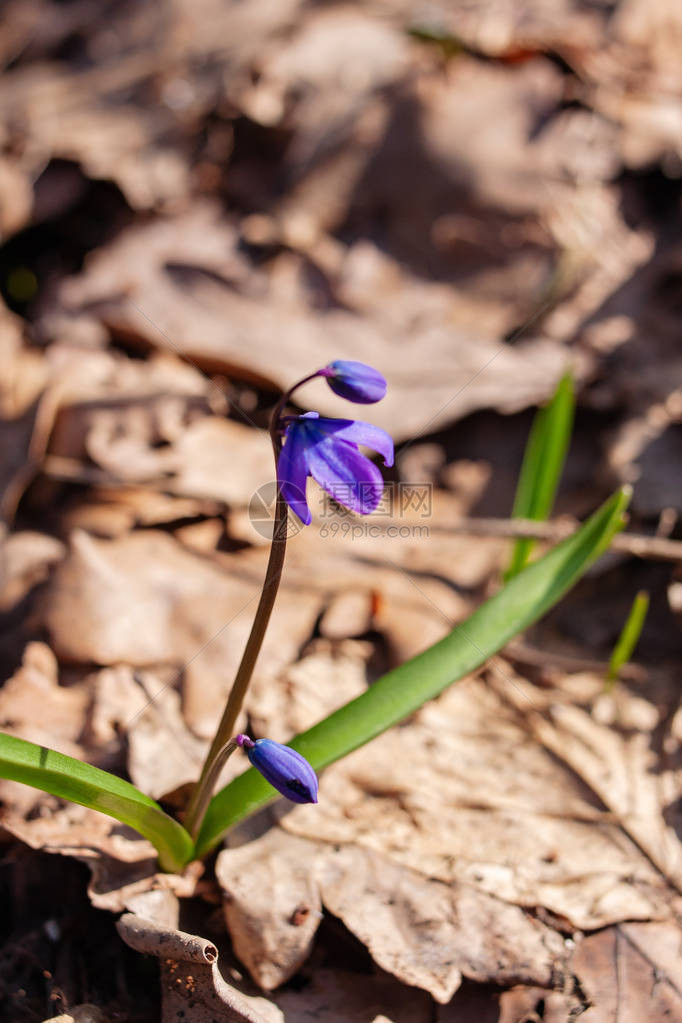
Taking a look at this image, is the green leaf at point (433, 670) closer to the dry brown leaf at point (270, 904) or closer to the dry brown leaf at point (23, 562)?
the dry brown leaf at point (270, 904)

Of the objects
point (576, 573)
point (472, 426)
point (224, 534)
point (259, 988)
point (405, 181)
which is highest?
point (405, 181)

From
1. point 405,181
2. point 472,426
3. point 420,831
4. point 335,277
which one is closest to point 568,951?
point 420,831

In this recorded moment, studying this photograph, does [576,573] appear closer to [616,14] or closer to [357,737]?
[357,737]

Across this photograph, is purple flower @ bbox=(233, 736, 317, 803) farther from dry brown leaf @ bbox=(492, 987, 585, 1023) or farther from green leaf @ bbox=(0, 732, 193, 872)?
dry brown leaf @ bbox=(492, 987, 585, 1023)

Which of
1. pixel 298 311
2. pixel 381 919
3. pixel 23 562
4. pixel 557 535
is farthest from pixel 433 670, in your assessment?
pixel 298 311

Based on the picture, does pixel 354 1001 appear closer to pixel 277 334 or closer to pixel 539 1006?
pixel 539 1006

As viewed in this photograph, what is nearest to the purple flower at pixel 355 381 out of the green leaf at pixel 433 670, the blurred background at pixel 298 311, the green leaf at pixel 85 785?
the green leaf at pixel 433 670

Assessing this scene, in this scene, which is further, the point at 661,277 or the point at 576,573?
the point at 661,277
